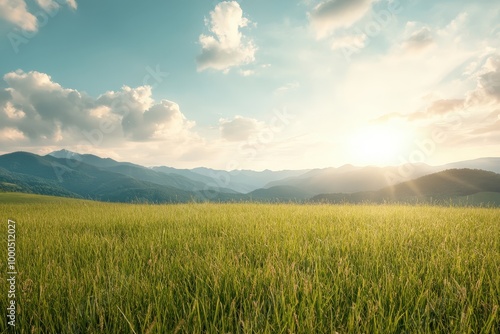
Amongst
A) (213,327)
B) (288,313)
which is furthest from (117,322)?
(288,313)

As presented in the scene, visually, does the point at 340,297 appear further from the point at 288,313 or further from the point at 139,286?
the point at 139,286

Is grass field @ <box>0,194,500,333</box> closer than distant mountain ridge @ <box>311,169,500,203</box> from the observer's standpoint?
Yes

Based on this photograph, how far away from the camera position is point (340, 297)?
228 centimetres

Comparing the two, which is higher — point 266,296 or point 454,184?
point 266,296

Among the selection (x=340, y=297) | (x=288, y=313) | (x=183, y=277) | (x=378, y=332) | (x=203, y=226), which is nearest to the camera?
(x=378, y=332)

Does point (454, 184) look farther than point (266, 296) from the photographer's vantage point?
Yes

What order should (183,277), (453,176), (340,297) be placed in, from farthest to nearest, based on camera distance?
1. (453,176)
2. (183,277)
3. (340,297)

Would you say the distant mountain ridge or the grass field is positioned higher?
the grass field

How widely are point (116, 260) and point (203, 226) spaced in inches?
106

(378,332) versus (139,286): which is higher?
(139,286)

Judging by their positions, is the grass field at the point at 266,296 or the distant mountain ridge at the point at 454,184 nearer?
the grass field at the point at 266,296

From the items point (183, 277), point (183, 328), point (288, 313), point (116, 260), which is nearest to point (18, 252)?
point (116, 260)

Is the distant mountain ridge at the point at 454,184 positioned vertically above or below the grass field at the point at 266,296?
below

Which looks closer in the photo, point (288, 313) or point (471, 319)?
point (288, 313)
